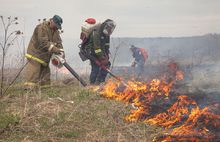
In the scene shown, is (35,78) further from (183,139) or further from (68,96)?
(183,139)

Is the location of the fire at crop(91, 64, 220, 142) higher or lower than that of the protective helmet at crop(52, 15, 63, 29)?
lower

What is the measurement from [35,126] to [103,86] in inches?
119

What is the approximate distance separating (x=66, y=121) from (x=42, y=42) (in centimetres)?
315

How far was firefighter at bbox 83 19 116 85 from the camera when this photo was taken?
9.69 meters

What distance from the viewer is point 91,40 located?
1002cm

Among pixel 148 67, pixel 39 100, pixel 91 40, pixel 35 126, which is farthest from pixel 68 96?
pixel 148 67

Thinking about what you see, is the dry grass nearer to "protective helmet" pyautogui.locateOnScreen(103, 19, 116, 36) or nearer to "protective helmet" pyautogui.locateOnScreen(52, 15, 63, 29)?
"protective helmet" pyautogui.locateOnScreen(52, 15, 63, 29)

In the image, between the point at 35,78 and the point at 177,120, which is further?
the point at 35,78

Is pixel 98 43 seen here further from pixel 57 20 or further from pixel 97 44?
pixel 57 20

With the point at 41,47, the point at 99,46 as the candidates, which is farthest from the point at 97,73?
the point at 41,47

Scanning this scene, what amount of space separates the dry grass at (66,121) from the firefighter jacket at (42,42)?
4.55ft

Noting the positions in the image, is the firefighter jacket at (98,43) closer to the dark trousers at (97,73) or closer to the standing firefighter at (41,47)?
the dark trousers at (97,73)

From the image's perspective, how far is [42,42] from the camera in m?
8.20

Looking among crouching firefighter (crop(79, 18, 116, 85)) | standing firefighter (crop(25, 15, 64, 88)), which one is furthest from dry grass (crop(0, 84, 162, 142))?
crouching firefighter (crop(79, 18, 116, 85))
